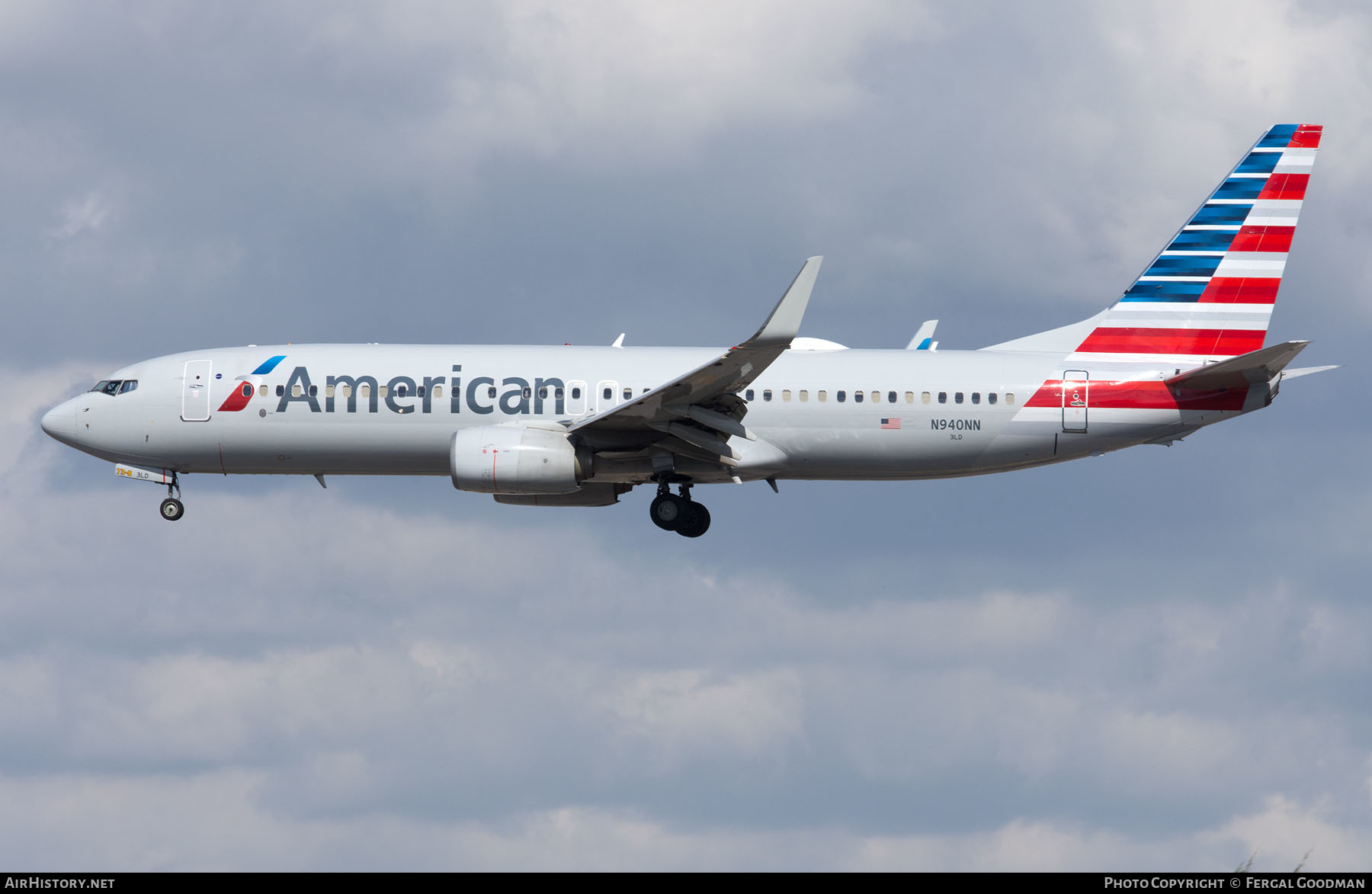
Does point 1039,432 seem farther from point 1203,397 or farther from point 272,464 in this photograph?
point 272,464

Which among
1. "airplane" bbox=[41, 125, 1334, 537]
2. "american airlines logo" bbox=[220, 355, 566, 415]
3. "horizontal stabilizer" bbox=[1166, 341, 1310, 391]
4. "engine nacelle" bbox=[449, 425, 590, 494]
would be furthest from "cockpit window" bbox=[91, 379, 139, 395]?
"horizontal stabilizer" bbox=[1166, 341, 1310, 391]

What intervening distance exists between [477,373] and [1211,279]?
68.5ft

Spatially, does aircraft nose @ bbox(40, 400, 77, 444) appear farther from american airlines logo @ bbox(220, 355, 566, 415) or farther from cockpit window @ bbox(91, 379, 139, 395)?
american airlines logo @ bbox(220, 355, 566, 415)

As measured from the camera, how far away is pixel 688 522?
142 feet

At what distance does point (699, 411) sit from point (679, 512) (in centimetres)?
370

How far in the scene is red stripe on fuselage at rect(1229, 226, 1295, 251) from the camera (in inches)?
1827

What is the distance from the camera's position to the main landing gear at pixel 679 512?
43250 mm

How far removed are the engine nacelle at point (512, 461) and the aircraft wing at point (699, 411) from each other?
878 mm

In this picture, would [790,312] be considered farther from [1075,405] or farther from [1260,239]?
[1260,239]

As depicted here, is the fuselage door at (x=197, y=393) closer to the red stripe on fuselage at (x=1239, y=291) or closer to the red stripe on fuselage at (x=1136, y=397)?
the red stripe on fuselage at (x=1136, y=397)

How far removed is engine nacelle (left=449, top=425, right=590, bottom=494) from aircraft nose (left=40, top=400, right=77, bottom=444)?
37.2 ft

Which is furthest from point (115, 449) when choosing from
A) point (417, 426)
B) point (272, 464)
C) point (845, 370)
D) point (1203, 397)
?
point (1203, 397)
